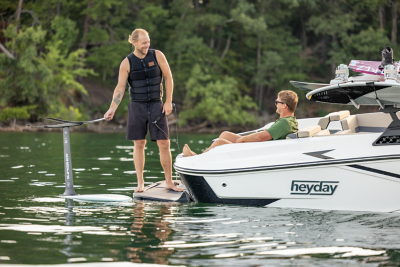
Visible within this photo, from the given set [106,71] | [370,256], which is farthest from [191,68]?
[370,256]

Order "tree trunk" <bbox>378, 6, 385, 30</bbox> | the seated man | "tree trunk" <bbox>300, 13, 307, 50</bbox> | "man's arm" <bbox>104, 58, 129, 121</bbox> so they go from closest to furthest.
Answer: the seated man
"man's arm" <bbox>104, 58, 129, 121</bbox>
"tree trunk" <bbox>378, 6, 385, 30</bbox>
"tree trunk" <bbox>300, 13, 307, 50</bbox>

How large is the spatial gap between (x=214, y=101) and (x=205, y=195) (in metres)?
29.6

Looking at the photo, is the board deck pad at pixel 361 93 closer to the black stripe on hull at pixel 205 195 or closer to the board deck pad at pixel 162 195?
the black stripe on hull at pixel 205 195

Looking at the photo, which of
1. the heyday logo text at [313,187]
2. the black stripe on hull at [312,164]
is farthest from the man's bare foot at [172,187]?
the heyday logo text at [313,187]

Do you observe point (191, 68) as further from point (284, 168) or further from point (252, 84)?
point (284, 168)

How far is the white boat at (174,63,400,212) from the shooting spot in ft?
20.5

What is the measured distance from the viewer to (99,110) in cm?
3706

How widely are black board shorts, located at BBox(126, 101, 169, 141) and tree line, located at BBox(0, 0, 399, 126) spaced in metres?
26.3

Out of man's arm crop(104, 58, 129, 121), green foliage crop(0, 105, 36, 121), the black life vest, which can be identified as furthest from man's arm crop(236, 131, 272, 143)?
green foliage crop(0, 105, 36, 121)

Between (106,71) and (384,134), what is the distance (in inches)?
1308

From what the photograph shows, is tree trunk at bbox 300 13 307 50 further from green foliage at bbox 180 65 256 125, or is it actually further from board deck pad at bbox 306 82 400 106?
board deck pad at bbox 306 82 400 106

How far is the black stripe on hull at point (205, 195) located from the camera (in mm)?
6734

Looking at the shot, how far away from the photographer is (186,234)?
5.43m

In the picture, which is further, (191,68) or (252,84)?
(252,84)
